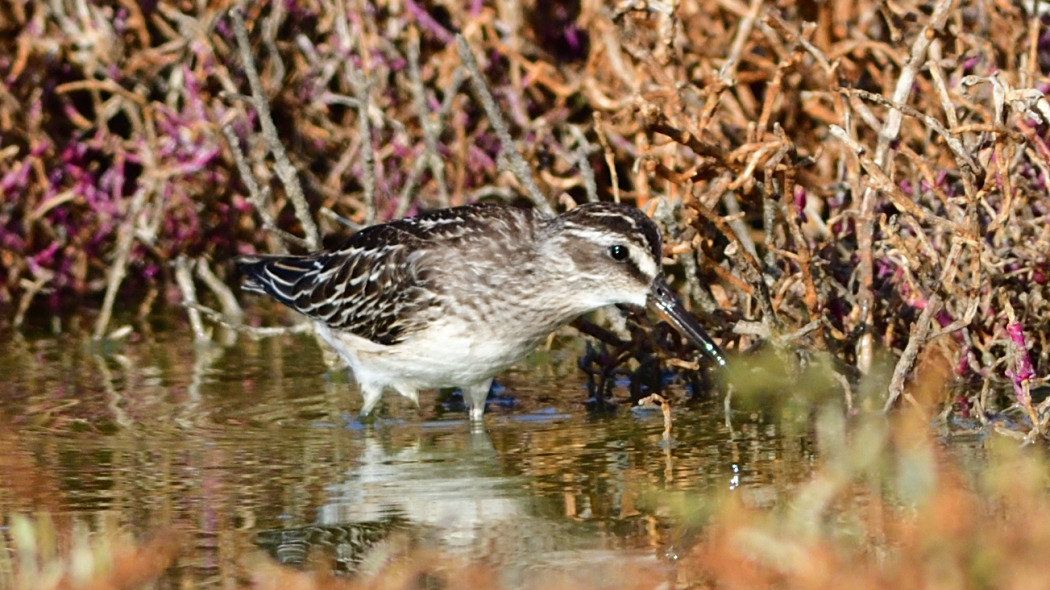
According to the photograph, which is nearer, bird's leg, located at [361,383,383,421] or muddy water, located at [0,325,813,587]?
muddy water, located at [0,325,813,587]

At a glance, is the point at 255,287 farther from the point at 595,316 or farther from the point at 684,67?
the point at 684,67

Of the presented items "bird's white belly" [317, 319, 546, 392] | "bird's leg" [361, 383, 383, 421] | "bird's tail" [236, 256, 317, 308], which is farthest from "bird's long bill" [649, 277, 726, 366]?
"bird's tail" [236, 256, 317, 308]

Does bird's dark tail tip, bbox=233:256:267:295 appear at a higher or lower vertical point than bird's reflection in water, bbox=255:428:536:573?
higher

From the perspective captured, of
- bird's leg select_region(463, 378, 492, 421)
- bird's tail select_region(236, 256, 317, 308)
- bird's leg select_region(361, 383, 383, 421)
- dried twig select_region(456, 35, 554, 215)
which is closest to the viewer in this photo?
bird's leg select_region(463, 378, 492, 421)

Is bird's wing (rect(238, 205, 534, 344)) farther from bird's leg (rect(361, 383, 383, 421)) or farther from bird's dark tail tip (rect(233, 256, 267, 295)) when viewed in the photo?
bird's dark tail tip (rect(233, 256, 267, 295))

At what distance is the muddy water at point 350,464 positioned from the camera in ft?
17.6

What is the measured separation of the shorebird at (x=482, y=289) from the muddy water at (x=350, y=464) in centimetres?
25

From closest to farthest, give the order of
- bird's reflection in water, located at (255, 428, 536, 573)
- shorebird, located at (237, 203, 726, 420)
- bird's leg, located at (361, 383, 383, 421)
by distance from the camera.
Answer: bird's reflection in water, located at (255, 428, 536, 573), shorebird, located at (237, 203, 726, 420), bird's leg, located at (361, 383, 383, 421)

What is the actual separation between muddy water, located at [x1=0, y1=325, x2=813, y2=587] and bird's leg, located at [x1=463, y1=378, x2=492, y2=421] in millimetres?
71

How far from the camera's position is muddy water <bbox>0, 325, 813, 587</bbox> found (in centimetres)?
538

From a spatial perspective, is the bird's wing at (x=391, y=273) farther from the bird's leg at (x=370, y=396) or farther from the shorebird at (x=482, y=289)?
the bird's leg at (x=370, y=396)

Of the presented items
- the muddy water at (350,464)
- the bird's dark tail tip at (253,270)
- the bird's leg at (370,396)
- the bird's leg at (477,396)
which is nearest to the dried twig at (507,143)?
the muddy water at (350,464)

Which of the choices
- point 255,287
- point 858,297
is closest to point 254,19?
point 255,287

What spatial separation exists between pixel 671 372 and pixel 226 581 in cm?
312
